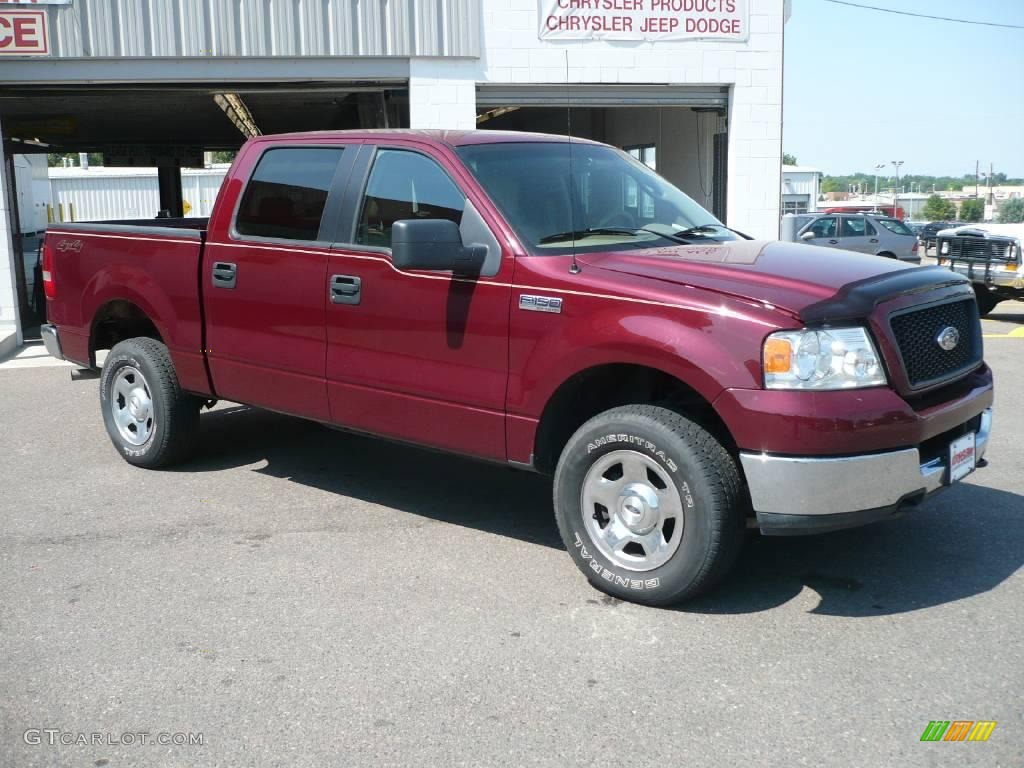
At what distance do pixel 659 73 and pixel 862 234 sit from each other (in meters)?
11.0

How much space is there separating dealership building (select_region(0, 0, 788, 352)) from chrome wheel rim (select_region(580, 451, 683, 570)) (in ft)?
28.6

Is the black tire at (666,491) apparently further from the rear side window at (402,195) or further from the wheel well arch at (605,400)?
the rear side window at (402,195)

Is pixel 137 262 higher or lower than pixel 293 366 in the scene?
higher

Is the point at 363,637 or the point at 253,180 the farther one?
the point at 253,180

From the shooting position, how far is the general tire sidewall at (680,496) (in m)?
4.12

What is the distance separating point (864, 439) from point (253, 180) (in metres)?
3.65

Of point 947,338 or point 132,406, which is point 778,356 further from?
point 132,406

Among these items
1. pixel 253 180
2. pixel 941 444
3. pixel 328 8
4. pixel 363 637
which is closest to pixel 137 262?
pixel 253 180

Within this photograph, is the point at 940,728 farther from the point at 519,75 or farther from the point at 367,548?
Result: the point at 519,75

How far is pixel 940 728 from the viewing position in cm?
335

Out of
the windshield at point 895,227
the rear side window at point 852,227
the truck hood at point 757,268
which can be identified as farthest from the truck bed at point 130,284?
the windshield at point 895,227

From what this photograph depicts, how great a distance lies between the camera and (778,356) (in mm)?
3938

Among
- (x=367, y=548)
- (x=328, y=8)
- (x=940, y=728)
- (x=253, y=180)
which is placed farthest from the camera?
(x=328, y=8)

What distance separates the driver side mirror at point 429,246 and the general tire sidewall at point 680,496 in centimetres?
96
